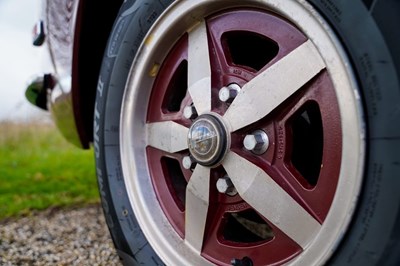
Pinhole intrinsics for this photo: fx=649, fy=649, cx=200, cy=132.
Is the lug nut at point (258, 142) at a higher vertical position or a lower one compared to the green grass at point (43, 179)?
higher

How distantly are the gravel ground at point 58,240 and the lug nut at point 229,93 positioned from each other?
105 centimetres

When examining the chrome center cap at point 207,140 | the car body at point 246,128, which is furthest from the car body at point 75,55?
the chrome center cap at point 207,140

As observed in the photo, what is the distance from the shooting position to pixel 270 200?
1608 mm

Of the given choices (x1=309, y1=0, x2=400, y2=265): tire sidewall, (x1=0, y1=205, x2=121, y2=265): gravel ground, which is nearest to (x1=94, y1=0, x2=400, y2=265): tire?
(x1=309, y1=0, x2=400, y2=265): tire sidewall

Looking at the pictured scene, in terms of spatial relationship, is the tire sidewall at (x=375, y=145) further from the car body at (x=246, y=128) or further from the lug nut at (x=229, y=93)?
the lug nut at (x=229, y=93)

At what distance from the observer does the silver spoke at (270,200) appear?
1530 millimetres

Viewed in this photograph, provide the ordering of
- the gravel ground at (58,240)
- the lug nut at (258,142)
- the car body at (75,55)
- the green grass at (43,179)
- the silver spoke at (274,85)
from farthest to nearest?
the green grass at (43,179) < the gravel ground at (58,240) < the car body at (75,55) < the lug nut at (258,142) < the silver spoke at (274,85)

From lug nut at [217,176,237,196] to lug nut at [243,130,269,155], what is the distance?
5.0 inches

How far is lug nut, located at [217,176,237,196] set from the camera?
67.4 inches

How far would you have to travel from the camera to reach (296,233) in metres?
1.55

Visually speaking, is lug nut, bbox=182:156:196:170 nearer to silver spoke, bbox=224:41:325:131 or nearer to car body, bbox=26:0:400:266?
car body, bbox=26:0:400:266

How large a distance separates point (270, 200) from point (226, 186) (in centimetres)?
15

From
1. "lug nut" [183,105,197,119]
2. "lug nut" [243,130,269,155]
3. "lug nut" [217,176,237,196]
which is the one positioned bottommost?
"lug nut" [217,176,237,196]

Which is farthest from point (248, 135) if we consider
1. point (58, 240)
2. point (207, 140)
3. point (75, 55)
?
point (58, 240)
